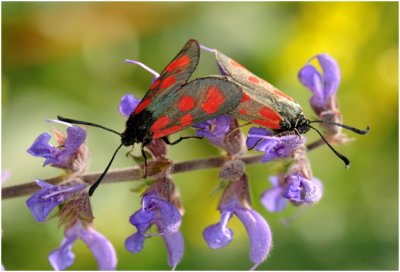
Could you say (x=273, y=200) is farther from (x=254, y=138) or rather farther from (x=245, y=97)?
(x=245, y=97)

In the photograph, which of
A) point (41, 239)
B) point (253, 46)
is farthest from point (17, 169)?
point (253, 46)

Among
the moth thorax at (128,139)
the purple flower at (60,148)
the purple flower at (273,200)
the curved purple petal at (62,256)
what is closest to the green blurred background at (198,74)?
the purple flower at (273,200)

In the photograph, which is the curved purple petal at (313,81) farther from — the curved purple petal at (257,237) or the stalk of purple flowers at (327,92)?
the curved purple petal at (257,237)

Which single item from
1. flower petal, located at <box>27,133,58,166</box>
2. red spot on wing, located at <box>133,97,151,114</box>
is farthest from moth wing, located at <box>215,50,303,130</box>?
flower petal, located at <box>27,133,58,166</box>

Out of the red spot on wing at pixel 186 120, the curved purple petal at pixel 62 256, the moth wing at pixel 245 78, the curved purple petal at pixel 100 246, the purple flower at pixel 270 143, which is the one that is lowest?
the curved purple petal at pixel 62 256

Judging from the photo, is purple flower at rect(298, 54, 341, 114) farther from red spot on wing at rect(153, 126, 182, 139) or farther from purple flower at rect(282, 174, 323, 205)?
red spot on wing at rect(153, 126, 182, 139)

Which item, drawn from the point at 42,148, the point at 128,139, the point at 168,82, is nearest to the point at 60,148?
the point at 42,148

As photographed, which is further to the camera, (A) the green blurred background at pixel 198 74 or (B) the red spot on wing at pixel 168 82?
(A) the green blurred background at pixel 198 74
